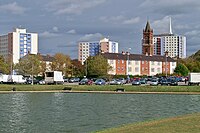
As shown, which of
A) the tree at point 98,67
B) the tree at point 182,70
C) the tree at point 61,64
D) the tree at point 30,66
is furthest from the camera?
the tree at point 182,70

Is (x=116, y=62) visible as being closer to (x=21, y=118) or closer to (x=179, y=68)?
(x=179, y=68)

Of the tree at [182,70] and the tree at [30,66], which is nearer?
the tree at [30,66]

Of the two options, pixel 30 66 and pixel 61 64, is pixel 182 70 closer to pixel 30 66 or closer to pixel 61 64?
pixel 61 64

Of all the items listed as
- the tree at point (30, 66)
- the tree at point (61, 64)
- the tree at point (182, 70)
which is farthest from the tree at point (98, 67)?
the tree at point (182, 70)

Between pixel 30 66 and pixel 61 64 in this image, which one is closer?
pixel 30 66

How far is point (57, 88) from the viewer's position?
89688 millimetres

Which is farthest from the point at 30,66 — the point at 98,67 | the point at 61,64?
the point at 98,67

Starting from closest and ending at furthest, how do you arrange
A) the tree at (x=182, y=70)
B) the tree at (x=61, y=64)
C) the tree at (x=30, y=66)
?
the tree at (x=30, y=66) < the tree at (x=61, y=64) < the tree at (x=182, y=70)

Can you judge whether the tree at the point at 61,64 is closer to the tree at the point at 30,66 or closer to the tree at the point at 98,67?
the tree at the point at 98,67

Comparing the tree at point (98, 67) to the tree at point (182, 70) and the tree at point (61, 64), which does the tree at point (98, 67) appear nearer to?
the tree at point (61, 64)

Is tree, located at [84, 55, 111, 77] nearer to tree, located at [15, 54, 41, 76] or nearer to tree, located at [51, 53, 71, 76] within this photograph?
tree, located at [51, 53, 71, 76]

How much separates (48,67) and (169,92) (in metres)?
89.8

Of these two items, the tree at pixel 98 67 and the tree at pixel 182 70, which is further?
the tree at pixel 182 70

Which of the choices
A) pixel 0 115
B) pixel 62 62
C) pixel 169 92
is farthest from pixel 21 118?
pixel 62 62
